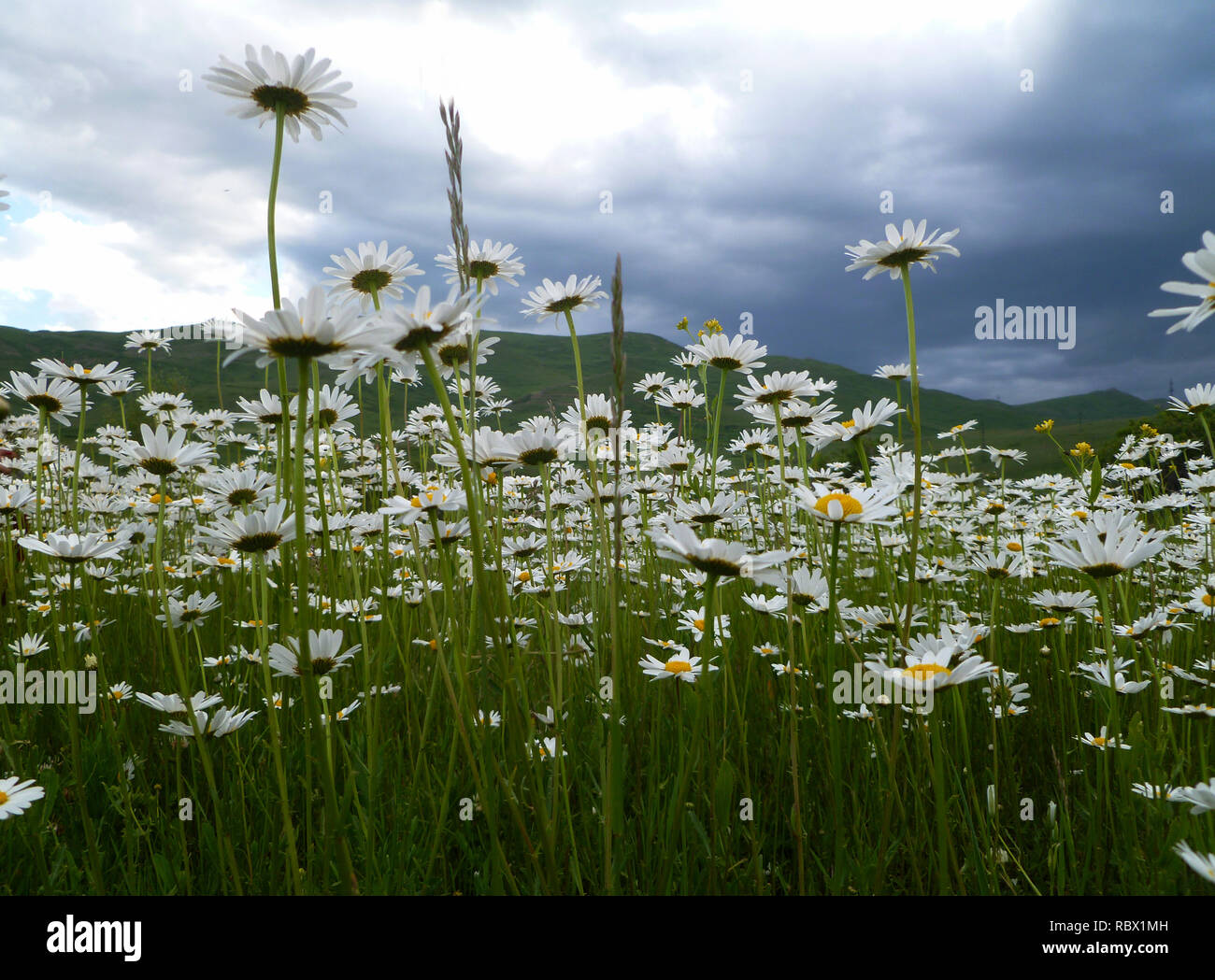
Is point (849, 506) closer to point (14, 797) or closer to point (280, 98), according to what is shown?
point (280, 98)

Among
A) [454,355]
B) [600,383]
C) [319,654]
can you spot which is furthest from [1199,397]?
[600,383]

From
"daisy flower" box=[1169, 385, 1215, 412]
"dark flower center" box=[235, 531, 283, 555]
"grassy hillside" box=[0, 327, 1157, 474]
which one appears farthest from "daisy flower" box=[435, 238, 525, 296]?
"grassy hillside" box=[0, 327, 1157, 474]

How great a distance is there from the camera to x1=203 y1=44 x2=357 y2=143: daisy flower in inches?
58.4

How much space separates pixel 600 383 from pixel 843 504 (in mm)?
102223

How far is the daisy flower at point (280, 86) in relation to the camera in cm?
148

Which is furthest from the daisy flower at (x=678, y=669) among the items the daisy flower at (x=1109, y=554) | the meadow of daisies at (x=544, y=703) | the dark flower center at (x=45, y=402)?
the dark flower center at (x=45, y=402)

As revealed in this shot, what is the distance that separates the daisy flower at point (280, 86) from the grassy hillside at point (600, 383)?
6309cm

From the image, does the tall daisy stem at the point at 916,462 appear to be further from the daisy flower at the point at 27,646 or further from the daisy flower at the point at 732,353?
the daisy flower at the point at 27,646

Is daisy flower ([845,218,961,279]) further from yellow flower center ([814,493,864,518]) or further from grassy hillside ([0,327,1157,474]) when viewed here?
grassy hillside ([0,327,1157,474])

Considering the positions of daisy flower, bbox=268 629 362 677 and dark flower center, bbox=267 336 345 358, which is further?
daisy flower, bbox=268 629 362 677

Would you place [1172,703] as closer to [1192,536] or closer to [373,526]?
[1192,536]

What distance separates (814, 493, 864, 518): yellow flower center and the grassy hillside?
63.1 meters

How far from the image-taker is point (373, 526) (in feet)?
10.1

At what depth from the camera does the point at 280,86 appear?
152 cm
